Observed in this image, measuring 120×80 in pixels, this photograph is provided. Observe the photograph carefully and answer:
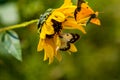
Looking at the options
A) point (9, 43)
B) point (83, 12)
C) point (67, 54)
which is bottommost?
point (67, 54)

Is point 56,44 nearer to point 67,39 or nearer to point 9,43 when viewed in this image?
point 67,39

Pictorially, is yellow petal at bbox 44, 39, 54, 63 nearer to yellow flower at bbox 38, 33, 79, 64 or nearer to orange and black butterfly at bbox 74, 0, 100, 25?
yellow flower at bbox 38, 33, 79, 64

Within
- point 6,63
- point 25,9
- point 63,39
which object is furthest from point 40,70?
point 63,39

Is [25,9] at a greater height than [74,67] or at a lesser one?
greater

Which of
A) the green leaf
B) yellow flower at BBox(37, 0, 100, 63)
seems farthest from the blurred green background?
yellow flower at BBox(37, 0, 100, 63)

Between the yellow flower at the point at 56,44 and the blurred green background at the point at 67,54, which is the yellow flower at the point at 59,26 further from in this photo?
the blurred green background at the point at 67,54

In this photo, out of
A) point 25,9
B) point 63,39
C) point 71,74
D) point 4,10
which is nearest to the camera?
point 63,39

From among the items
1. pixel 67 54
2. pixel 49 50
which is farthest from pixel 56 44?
pixel 67 54

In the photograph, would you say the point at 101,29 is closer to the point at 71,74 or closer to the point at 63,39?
the point at 71,74
